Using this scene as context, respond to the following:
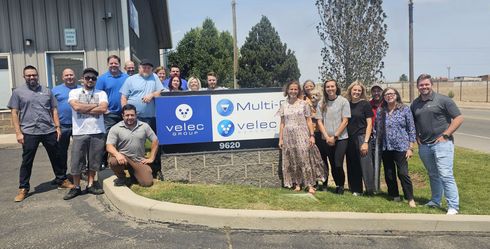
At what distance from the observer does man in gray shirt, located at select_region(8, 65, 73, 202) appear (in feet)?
17.5

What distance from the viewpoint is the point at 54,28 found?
10914 mm

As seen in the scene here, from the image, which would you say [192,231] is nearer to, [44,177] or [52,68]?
[44,177]

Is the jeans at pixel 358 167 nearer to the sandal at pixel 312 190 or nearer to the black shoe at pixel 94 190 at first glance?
the sandal at pixel 312 190

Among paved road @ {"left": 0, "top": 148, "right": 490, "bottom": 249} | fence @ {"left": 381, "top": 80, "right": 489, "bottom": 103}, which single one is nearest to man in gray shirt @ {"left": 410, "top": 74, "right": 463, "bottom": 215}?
paved road @ {"left": 0, "top": 148, "right": 490, "bottom": 249}

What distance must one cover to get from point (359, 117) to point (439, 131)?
40.8 inches

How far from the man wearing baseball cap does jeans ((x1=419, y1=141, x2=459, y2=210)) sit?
3.60 meters

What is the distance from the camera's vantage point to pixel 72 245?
3.89m

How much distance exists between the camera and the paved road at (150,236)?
3939 millimetres

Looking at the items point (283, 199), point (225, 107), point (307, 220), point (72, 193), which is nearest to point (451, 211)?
point (307, 220)

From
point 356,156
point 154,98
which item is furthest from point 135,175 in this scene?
point 356,156

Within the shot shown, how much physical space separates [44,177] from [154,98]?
8.26ft

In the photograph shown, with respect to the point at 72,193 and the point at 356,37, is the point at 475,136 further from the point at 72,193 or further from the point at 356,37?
the point at 72,193

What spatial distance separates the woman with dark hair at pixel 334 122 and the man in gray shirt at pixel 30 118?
3.67 m

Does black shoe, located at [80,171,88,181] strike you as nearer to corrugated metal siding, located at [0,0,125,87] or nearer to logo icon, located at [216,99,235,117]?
logo icon, located at [216,99,235,117]
